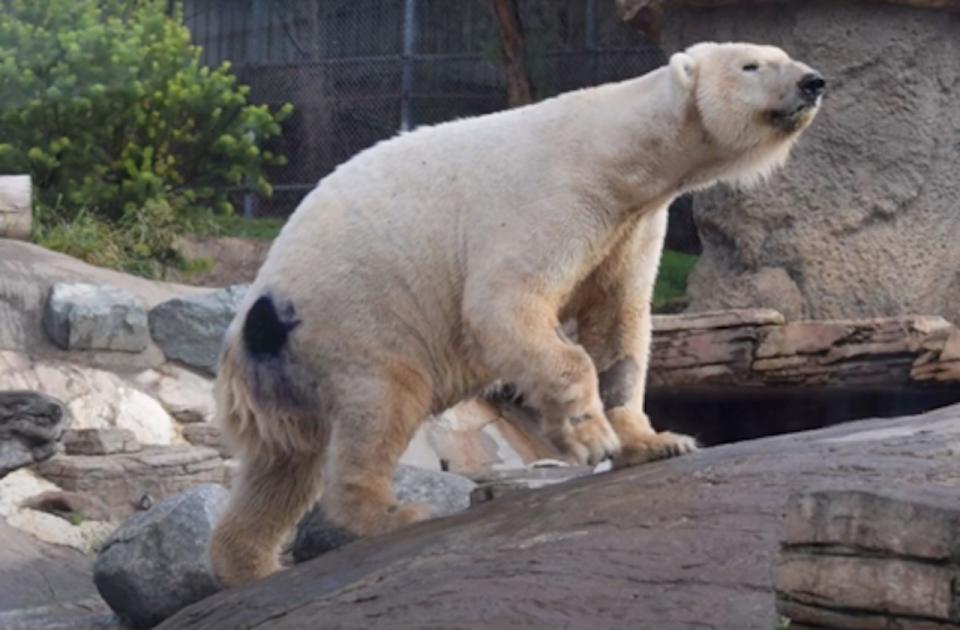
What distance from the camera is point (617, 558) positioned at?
14.5 ft

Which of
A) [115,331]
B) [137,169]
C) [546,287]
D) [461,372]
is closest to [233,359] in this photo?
[461,372]

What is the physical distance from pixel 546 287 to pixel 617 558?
51.6 inches

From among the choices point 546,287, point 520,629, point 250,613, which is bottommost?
point 250,613

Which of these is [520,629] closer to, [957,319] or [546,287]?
[546,287]

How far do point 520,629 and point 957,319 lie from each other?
323 inches

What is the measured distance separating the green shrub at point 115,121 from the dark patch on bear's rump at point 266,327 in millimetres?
7749

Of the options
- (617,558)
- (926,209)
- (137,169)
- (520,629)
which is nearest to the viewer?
(520,629)

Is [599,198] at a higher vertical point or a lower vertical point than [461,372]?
higher

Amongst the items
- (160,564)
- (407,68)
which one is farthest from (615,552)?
(407,68)

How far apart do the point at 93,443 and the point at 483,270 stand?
5420 millimetres

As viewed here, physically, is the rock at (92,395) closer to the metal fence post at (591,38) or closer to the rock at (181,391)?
the rock at (181,391)

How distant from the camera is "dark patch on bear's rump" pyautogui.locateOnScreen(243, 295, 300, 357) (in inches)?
231

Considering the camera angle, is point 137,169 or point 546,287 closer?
point 546,287

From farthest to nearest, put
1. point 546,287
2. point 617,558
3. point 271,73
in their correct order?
point 271,73, point 546,287, point 617,558
